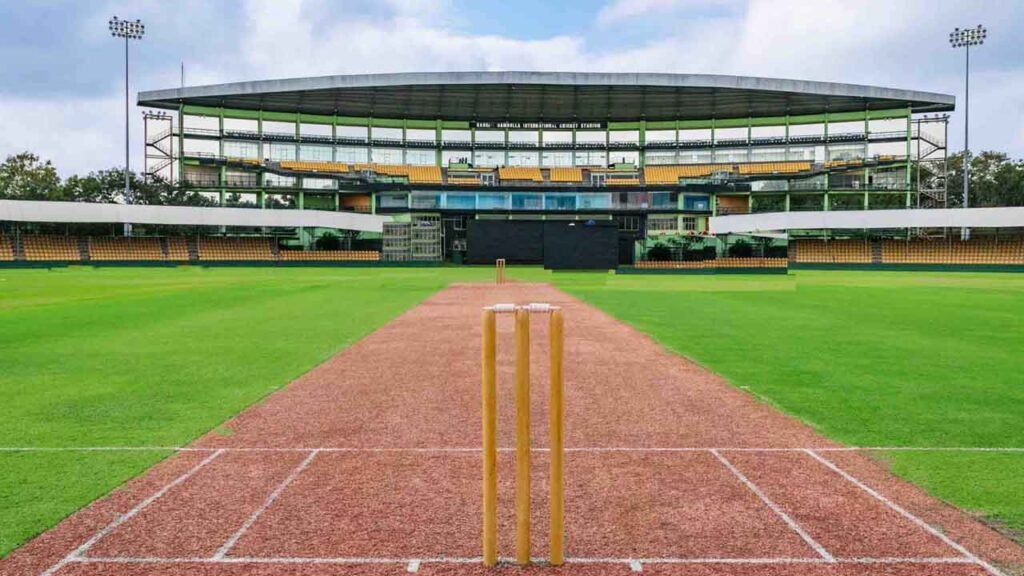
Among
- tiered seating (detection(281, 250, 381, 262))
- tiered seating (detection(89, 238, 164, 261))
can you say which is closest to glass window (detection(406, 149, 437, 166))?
tiered seating (detection(281, 250, 381, 262))

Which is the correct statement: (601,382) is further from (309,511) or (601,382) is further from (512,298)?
(512,298)

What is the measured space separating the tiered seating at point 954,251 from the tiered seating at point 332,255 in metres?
50.3

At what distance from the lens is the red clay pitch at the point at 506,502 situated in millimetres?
5281

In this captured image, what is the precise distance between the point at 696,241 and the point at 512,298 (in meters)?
52.5

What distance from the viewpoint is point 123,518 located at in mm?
6043

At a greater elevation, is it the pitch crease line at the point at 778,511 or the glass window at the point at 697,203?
the glass window at the point at 697,203

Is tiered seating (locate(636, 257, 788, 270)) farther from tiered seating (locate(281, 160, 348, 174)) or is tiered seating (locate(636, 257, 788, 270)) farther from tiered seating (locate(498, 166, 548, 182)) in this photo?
tiered seating (locate(281, 160, 348, 174))

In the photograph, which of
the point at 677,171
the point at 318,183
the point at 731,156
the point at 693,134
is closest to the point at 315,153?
the point at 318,183

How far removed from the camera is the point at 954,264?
224ft

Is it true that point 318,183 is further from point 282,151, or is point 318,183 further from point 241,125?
point 241,125

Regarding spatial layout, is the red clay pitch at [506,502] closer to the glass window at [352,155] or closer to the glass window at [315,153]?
the glass window at [352,155]

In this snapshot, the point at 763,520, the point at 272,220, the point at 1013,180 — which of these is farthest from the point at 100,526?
the point at 1013,180

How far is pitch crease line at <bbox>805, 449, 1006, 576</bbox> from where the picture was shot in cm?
520

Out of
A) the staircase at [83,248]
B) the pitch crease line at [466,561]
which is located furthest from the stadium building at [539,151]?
the pitch crease line at [466,561]
